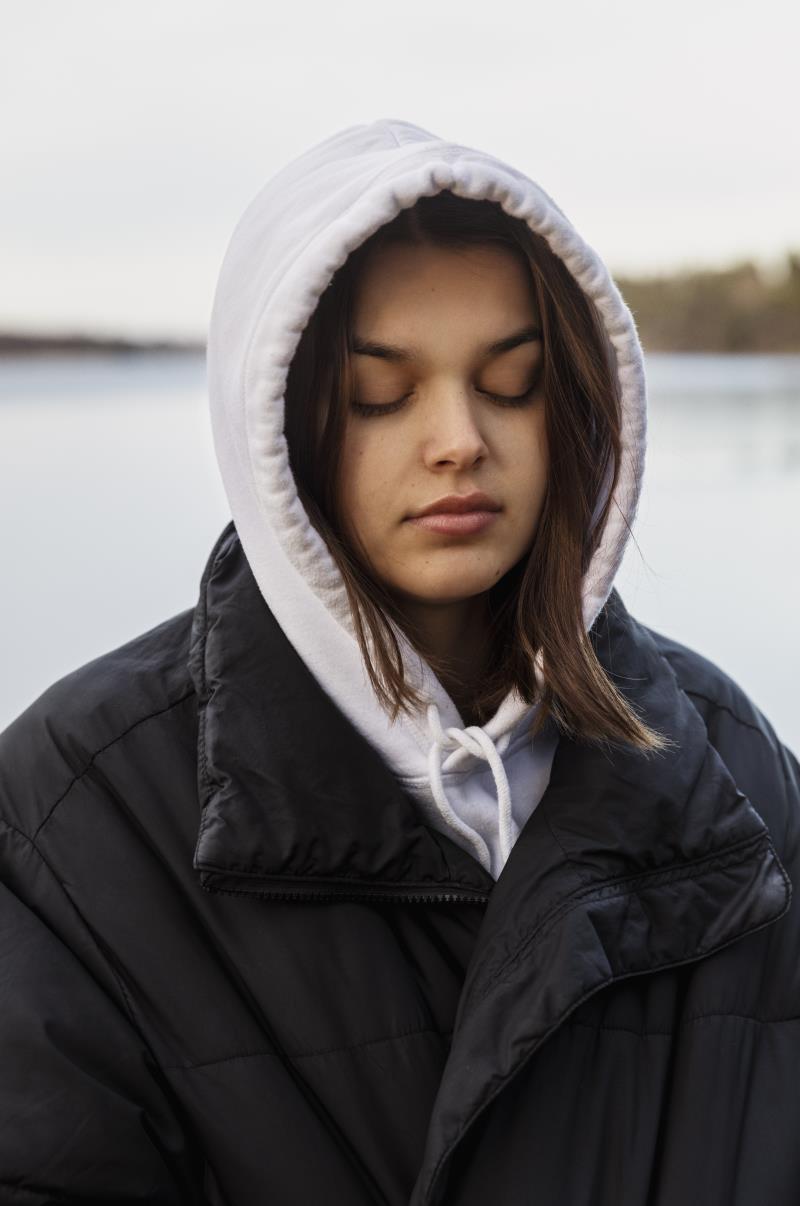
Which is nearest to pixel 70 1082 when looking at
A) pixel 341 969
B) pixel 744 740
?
pixel 341 969

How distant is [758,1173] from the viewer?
111cm

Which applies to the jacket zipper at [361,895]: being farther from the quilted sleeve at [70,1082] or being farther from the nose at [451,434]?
the nose at [451,434]

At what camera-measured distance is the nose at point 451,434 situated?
1.09 m

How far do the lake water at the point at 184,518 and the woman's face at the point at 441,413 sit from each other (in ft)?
4.89

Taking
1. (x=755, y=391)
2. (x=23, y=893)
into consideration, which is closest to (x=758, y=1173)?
(x=23, y=893)

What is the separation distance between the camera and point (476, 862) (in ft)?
3.73

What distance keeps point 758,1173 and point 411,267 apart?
805mm

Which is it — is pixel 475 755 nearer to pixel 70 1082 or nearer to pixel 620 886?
pixel 620 886

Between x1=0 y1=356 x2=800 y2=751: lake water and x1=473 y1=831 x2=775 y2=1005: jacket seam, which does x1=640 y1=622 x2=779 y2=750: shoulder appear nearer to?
x1=473 y1=831 x2=775 y2=1005: jacket seam

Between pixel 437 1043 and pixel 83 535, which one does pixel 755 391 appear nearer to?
pixel 83 535

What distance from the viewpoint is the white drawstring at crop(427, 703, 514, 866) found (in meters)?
1.14

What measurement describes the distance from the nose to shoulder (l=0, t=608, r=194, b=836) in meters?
0.29

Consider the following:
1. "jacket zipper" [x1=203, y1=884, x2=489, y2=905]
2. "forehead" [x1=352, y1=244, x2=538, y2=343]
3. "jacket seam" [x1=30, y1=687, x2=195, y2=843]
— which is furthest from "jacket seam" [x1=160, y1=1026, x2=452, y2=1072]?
"forehead" [x1=352, y1=244, x2=538, y2=343]

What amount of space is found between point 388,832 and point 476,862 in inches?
3.5
